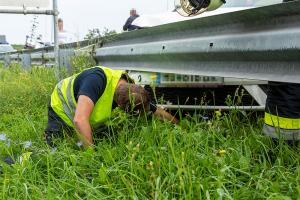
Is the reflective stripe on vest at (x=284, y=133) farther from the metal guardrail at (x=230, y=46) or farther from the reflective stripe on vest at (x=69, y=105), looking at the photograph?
the reflective stripe on vest at (x=69, y=105)

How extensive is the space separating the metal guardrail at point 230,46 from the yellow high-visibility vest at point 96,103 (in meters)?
0.35

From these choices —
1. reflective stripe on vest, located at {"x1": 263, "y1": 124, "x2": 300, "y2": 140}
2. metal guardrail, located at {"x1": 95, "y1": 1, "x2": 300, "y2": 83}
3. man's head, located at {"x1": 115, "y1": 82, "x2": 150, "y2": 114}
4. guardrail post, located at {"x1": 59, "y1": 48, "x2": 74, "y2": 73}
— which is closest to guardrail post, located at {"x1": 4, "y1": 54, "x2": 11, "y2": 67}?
guardrail post, located at {"x1": 59, "y1": 48, "x2": 74, "y2": 73}

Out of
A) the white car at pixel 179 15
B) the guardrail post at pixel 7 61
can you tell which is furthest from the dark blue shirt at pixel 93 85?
the guardrail post at pixel 7 61

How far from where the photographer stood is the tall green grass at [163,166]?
2123mm

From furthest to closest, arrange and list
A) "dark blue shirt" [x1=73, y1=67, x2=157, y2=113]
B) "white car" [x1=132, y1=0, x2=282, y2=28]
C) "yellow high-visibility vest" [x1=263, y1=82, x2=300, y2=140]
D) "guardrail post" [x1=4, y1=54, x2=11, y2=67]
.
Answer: "guardrail post" [x1=4, y1=54, x2=11, y2=67], "white car" [x1=132, y1=0, x2=282, y2=28], "dark blue shirt" [x1=73, y1=67, x2=157, y2=113], "yellow high-visibility vest" [x1=263, y1=82, x2=300, y2=140]

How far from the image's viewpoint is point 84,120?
10.3 feet

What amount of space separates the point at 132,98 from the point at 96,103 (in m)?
0.35

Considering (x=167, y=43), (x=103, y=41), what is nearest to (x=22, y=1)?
(x=103, y=41)

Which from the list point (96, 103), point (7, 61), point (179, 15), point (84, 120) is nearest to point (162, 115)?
point (96, 103)

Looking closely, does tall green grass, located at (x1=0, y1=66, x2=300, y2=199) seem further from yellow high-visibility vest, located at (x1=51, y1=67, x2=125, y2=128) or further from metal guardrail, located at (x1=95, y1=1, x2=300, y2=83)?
metal guardrail, located at (x1=95, y1=1, x2=300, y2=83)

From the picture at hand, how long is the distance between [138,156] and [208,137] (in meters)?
0.44

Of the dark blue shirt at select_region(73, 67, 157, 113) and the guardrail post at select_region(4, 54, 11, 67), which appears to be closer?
the dark blue shirt at select_region(73, 67, 157, 113)

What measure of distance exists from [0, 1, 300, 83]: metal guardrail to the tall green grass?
344mm

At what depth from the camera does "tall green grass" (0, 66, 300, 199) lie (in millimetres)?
2123
